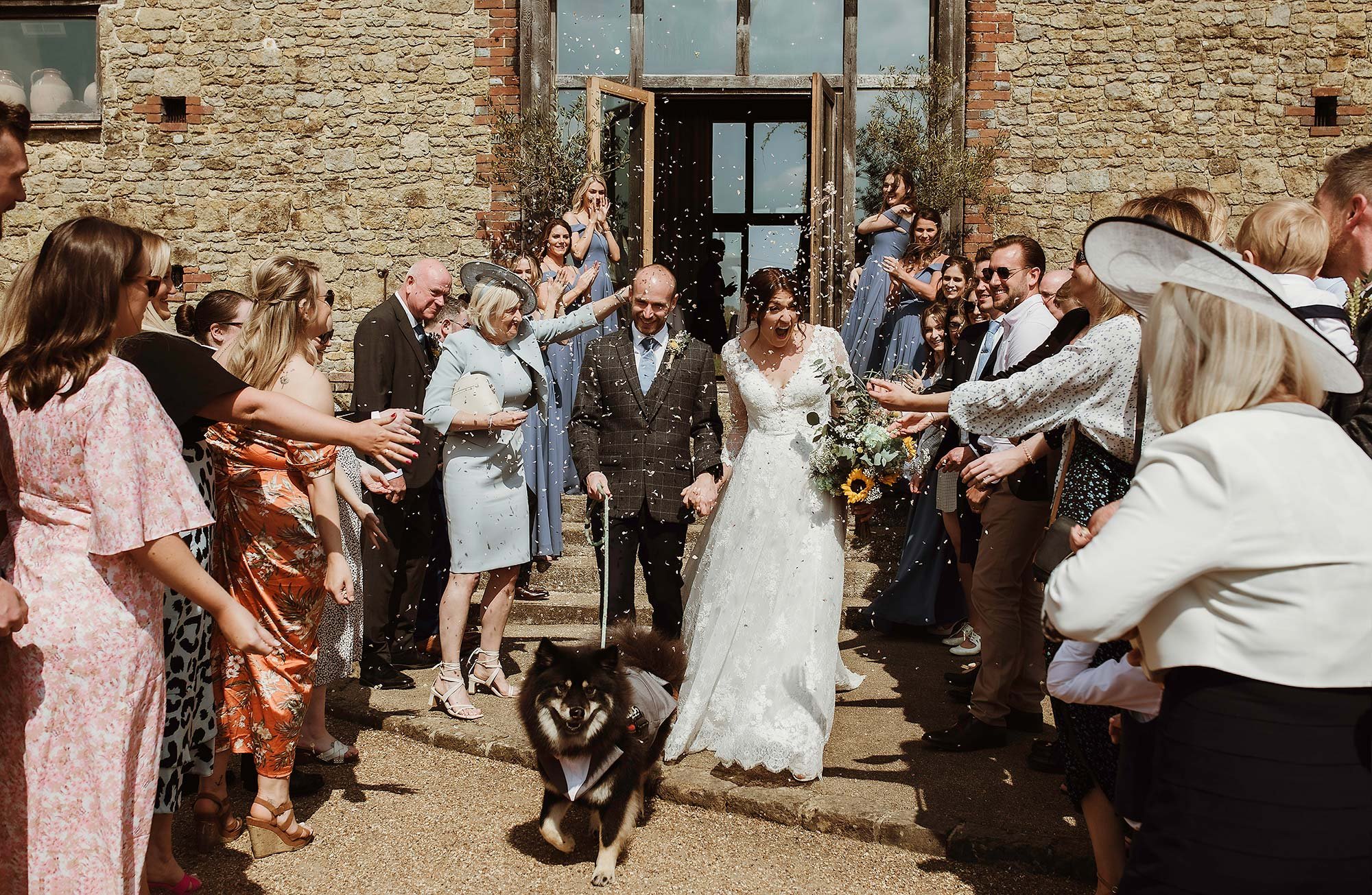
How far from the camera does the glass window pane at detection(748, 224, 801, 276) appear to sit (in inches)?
440

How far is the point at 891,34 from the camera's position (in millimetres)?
10727

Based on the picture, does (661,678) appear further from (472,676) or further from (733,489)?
(472,676)

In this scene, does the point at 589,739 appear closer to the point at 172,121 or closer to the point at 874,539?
the point at 874,539

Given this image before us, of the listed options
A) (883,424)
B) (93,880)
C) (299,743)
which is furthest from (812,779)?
(93,880)

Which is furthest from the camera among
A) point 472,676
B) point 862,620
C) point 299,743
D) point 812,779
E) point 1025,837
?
point 862,620

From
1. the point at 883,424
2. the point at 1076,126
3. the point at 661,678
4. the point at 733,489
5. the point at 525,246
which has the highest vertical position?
the point at 1076,126

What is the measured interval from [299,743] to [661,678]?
1787mm

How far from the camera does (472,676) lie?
5.89 m

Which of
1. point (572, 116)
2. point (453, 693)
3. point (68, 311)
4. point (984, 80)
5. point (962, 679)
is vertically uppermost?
point (984, 80)

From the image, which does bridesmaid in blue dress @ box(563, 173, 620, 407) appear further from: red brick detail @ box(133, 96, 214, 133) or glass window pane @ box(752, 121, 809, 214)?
red brick detail @ box(133, 96, 214, 133)

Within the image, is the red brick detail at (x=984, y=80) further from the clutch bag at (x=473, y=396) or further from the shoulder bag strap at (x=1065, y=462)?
the shoulder bag strap at (x=1065, y=462)

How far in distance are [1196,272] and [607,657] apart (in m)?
2.55

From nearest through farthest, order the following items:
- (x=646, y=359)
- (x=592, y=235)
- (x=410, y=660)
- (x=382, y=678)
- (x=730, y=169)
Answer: (x=646, y=359) < (x=382, y=678) < (x=410, y=660) < (x=592, y=235) < (x=730, y=169)

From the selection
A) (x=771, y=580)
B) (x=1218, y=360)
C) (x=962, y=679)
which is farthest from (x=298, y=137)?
(x=1218, y=360)
